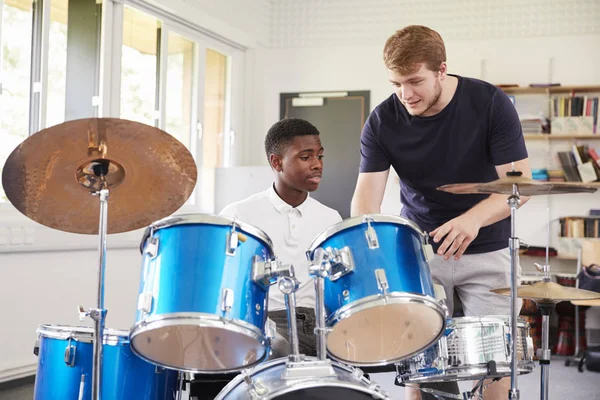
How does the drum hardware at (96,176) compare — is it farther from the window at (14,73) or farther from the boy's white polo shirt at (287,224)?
the window at (14,73)

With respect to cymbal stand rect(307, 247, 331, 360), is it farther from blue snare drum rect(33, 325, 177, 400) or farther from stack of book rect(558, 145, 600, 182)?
stack of book rect(558, 145, 600, 182)

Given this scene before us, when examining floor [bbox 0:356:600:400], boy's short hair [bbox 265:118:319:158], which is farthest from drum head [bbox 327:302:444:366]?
floor [bbox 0:356:600:400]

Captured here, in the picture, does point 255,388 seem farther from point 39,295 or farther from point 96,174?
point 39,295

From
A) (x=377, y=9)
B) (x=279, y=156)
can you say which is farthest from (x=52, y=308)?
(x=377, y=9)

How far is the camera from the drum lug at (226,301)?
67.7 inches

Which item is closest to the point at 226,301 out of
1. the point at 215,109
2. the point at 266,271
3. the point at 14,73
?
the point at 266,271

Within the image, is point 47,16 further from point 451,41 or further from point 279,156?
point 451,41

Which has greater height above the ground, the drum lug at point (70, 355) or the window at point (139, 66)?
the window at point (139, 66)

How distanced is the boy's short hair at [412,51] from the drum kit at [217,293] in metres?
0.42

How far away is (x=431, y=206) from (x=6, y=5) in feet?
9.72

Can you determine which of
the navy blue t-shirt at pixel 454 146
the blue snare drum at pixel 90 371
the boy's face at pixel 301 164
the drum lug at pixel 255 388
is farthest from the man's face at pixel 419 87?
the blue snare drum at pixel 90 371

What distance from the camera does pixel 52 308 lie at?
421 cm

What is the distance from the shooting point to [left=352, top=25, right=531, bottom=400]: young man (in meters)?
2.23

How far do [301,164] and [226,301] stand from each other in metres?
1.00
